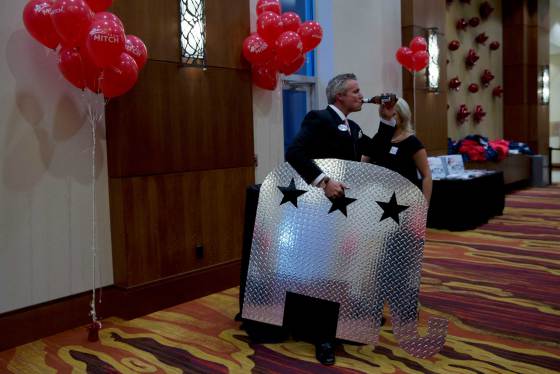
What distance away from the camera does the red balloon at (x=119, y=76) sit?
3.38m

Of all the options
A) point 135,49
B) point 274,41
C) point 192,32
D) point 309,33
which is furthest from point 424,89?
point 135,49

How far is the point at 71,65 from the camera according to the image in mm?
3330

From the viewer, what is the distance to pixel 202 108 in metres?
4.40

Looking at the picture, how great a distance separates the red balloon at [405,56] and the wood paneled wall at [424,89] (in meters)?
0.36

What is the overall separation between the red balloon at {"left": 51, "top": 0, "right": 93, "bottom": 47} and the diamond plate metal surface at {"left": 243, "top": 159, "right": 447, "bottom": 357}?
1.36 metres

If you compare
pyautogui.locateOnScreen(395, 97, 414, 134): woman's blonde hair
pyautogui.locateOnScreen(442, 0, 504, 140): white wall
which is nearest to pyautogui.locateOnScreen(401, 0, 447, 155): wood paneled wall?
pyautogui.locateOnScreen(442, 0, 504, 140): white wall

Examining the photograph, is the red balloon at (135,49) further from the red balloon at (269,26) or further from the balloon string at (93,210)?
the red balloon at (269,26)

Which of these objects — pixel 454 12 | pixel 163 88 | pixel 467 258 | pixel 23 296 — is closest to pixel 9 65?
pixel 163 88

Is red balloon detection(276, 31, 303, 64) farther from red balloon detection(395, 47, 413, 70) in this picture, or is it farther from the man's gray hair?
red balloon detection(395, 47, 413, 70)

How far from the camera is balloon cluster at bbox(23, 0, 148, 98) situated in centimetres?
310

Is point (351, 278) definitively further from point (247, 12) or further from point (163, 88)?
point (247, 12)

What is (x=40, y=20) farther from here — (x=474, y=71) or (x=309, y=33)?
(x=474, y=71)

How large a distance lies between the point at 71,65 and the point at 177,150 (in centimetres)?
110

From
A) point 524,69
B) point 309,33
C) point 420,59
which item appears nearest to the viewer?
point 309,33
